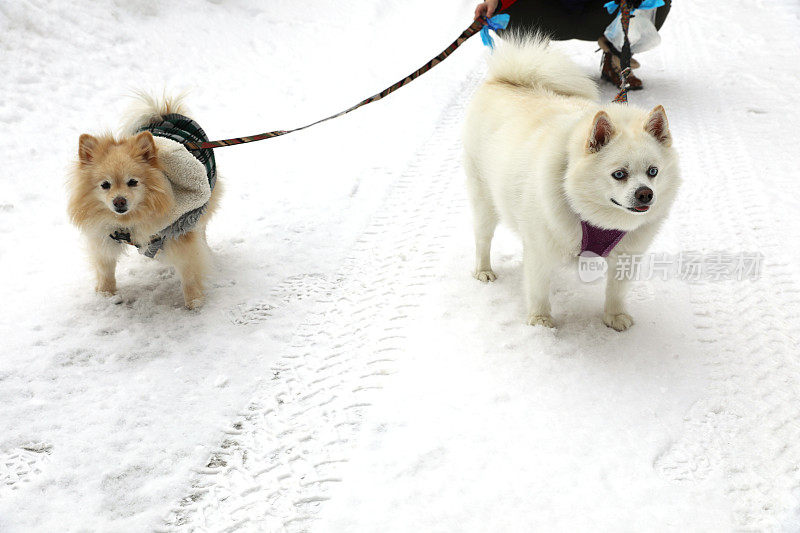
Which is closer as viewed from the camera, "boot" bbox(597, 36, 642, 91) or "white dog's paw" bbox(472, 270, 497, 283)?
"white dog's paw" bbox(472, 270, 497, 283)

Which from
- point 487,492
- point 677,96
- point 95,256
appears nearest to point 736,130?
point 677,96

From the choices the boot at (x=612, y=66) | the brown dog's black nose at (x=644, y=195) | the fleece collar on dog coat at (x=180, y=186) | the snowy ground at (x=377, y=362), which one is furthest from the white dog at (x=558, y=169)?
the boot at (x=612, y=66)

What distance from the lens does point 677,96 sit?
6105 millimetres

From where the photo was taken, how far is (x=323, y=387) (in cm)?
284

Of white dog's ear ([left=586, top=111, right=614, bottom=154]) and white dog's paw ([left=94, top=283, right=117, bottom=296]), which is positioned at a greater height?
white dog's ear ([left=586, top=111, right=614, bottom=154])

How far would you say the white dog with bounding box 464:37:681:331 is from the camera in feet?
8.30

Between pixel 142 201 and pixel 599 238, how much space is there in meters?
2.37

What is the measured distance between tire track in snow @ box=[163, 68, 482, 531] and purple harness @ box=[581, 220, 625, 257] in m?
1.09

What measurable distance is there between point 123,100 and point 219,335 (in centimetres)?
377

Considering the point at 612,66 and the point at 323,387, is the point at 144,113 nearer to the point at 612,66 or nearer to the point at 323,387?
the point at 323,387

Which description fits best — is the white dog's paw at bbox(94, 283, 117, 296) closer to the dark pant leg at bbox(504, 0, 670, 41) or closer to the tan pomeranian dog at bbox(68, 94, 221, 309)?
the tan pomeranian dog at bbox(68, 94, 221, 309)

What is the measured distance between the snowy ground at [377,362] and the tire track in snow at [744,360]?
0.4 inches

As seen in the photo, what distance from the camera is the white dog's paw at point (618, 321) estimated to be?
316 centimetres
